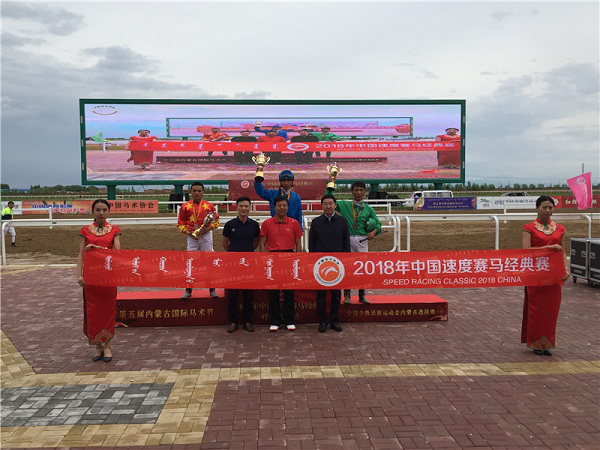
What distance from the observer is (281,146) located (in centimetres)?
2503

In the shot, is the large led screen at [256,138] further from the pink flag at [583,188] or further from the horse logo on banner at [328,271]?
the horse logo on banner at [328,271]

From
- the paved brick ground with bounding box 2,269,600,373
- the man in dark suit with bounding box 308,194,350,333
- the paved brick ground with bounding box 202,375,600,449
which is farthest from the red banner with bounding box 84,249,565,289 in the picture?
the paved brick ground with bounding box 202,375,600,449

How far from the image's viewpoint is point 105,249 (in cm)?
514

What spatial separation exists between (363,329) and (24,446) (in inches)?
153

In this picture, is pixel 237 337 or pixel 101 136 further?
pixel 101 136

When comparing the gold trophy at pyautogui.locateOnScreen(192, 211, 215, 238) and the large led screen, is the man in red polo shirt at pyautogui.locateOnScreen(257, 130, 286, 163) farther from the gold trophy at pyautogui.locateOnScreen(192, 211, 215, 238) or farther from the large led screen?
the gold trophy at pyautogui.locateOnScreen(192, 211, 215, 238)

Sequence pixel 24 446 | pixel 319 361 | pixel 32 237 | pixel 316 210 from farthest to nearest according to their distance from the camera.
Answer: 1. pixel 316 210
2. pixel 32 237
3. pixel 319 361
4. pixel 24 446

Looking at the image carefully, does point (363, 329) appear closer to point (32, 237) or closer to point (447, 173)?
point (32, 237)

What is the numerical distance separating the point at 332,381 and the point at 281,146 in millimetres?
21488

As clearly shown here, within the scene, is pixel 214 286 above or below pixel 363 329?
above

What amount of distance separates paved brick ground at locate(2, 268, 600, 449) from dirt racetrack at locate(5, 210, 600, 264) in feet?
24.9

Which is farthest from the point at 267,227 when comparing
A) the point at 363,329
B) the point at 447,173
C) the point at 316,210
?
the point at 447,173

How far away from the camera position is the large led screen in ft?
80.4

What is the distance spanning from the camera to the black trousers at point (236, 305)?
5.97 m
